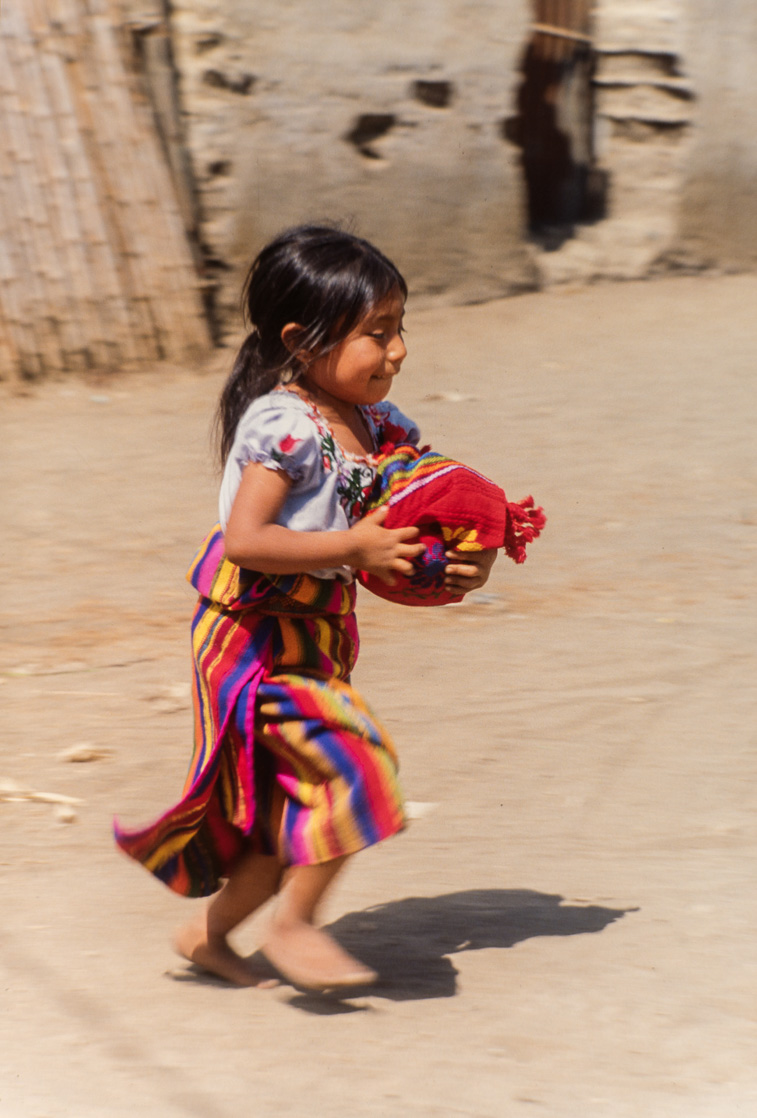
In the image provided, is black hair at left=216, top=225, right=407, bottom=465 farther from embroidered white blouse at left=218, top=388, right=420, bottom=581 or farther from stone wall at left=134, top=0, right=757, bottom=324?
stone wall at left=134, top=0, right=757, bottom=324

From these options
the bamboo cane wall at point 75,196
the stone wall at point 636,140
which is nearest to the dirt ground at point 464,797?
the bamboo cane wall at point 75,196

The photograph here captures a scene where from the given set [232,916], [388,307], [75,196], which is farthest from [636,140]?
[232,916]

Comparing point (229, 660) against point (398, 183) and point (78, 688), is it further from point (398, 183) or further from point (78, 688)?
point (398, 183)

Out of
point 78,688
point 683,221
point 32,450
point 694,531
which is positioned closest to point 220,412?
point 78,688

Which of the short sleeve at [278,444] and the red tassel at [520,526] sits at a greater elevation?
the short sleeve at [278,444]

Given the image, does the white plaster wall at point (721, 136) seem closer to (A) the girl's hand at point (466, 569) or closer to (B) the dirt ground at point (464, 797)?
(B) the dirt ground at point (464, 797)

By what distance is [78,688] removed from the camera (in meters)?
4.39

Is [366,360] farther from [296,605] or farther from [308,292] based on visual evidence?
[296,605]

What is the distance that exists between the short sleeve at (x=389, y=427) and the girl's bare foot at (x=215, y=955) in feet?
3.42

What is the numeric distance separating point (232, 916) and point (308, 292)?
1.24 metres

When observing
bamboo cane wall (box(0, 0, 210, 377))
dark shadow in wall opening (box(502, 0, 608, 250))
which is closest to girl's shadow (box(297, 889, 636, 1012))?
bamboo cane wall (box(0, 0, 210, 377))

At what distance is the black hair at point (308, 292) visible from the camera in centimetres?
254

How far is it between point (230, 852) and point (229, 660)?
A: 402 millimetres

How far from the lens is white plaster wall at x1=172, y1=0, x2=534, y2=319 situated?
823cm
